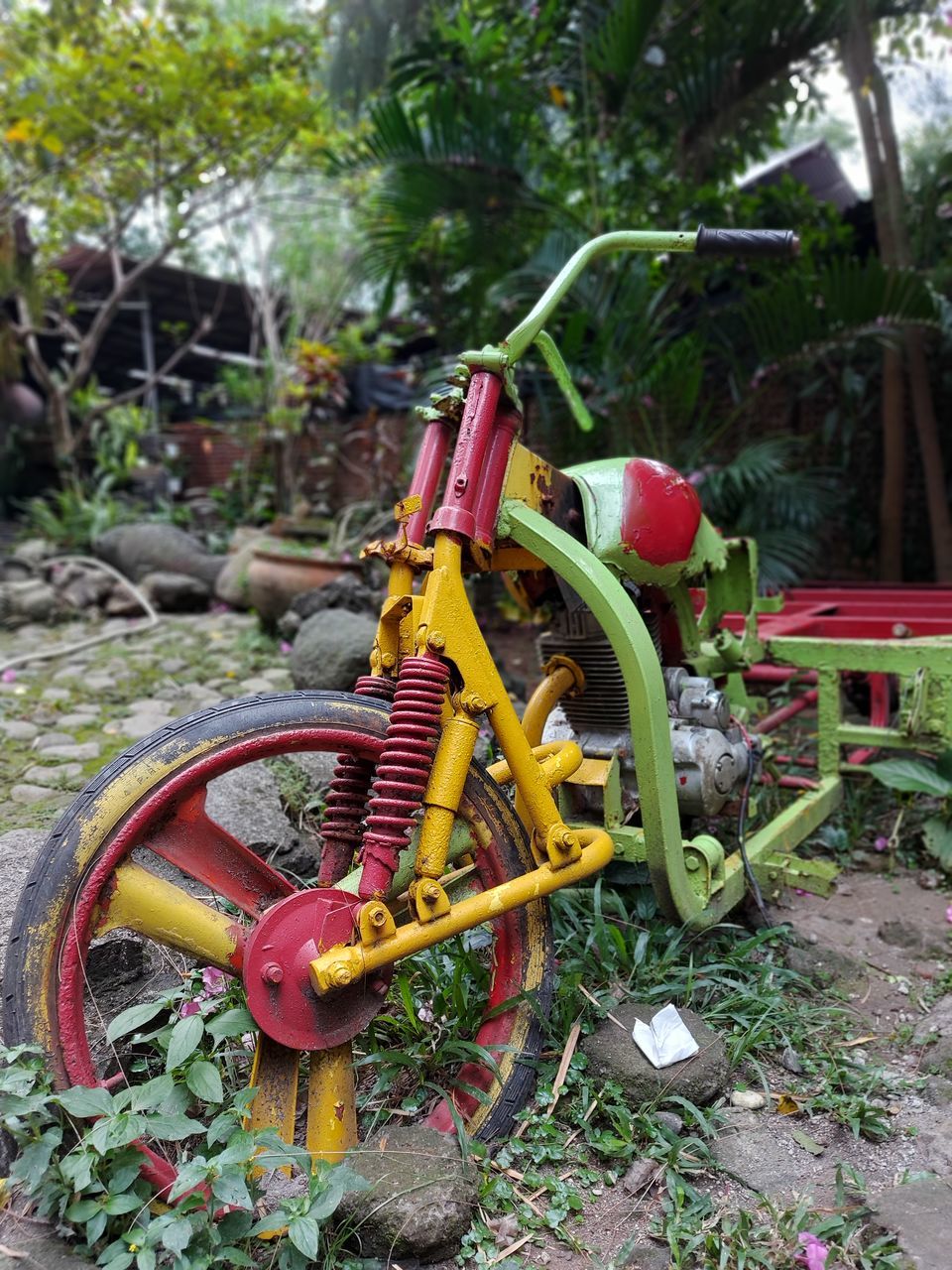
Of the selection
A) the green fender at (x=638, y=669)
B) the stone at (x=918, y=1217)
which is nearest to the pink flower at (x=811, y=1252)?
the stone at (x=918, y=1217)

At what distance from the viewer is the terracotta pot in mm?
5277

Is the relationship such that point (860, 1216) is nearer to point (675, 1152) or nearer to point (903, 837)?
point (675, 1152)

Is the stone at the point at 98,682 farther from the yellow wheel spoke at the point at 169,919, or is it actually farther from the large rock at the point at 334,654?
the yellow wheel spoke at the point at 169,919

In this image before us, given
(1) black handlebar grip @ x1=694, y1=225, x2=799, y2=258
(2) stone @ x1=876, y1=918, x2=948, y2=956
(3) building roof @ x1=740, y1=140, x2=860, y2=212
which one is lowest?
(2) stone @ x1=876, y1=918, x2=948, y2=956

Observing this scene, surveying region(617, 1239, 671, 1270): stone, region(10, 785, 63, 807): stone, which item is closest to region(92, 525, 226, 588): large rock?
region(10, 785, 63, 807): stone

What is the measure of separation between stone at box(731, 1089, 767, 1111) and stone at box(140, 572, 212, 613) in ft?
18.3

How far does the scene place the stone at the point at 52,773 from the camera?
2.86m

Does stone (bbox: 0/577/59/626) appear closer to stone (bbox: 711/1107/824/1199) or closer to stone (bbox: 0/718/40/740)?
stone (bbox: 0/718/40/740)

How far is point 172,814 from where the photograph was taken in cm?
149

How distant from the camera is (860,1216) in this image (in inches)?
57.0

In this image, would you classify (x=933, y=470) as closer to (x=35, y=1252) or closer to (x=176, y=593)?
(x=176, y=593)

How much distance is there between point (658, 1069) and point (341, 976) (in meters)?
0.74

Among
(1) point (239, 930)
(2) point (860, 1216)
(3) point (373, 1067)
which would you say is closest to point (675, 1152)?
(2) point (860, 1216)

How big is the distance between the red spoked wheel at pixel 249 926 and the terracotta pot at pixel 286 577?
3.68m
